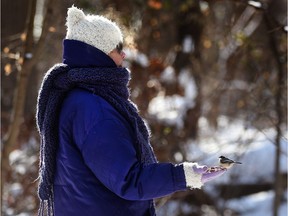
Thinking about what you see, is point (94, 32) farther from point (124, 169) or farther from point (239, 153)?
point (239, 153)

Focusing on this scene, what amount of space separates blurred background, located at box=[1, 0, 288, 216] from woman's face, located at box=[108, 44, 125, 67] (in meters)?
2.62

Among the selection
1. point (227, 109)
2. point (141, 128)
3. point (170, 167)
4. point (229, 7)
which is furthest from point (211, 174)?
point (227, 109)

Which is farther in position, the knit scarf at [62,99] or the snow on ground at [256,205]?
the snow on ground at [256,205]

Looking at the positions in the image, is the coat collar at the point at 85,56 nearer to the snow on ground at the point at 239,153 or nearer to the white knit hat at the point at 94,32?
the white knit hat at the point at 94,32

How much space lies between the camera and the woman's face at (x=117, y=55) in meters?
2.83

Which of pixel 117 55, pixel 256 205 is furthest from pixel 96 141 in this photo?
pixel 256 205

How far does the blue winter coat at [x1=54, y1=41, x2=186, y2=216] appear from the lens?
2488 mm

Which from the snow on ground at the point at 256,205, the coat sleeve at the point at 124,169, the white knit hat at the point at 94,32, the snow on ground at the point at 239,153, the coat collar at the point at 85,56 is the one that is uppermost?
the white knit hat at the point at 94,32

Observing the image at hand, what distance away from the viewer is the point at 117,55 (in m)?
2.85

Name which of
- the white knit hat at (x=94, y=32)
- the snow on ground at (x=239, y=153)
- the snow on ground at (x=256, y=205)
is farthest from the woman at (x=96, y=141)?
the snow on ground at (x=256, y=205)

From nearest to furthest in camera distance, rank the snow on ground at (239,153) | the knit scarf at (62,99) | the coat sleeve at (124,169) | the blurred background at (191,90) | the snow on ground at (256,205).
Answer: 1. the coat sleeve at (124,169)
2. the knit scarf at (62,99)
3. the blurred background at (191,90)
4. the snow on ground at (239,153)
5. the snow on ground at (256,205)

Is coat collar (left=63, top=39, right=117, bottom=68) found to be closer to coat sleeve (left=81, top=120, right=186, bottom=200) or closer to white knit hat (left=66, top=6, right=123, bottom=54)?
white knit hat (left=66, top=6, right=123, bottom=54)

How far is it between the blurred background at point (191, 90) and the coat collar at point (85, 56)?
263cm

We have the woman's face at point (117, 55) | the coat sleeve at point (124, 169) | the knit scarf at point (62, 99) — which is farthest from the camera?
the woman's face at point (117, 55)
